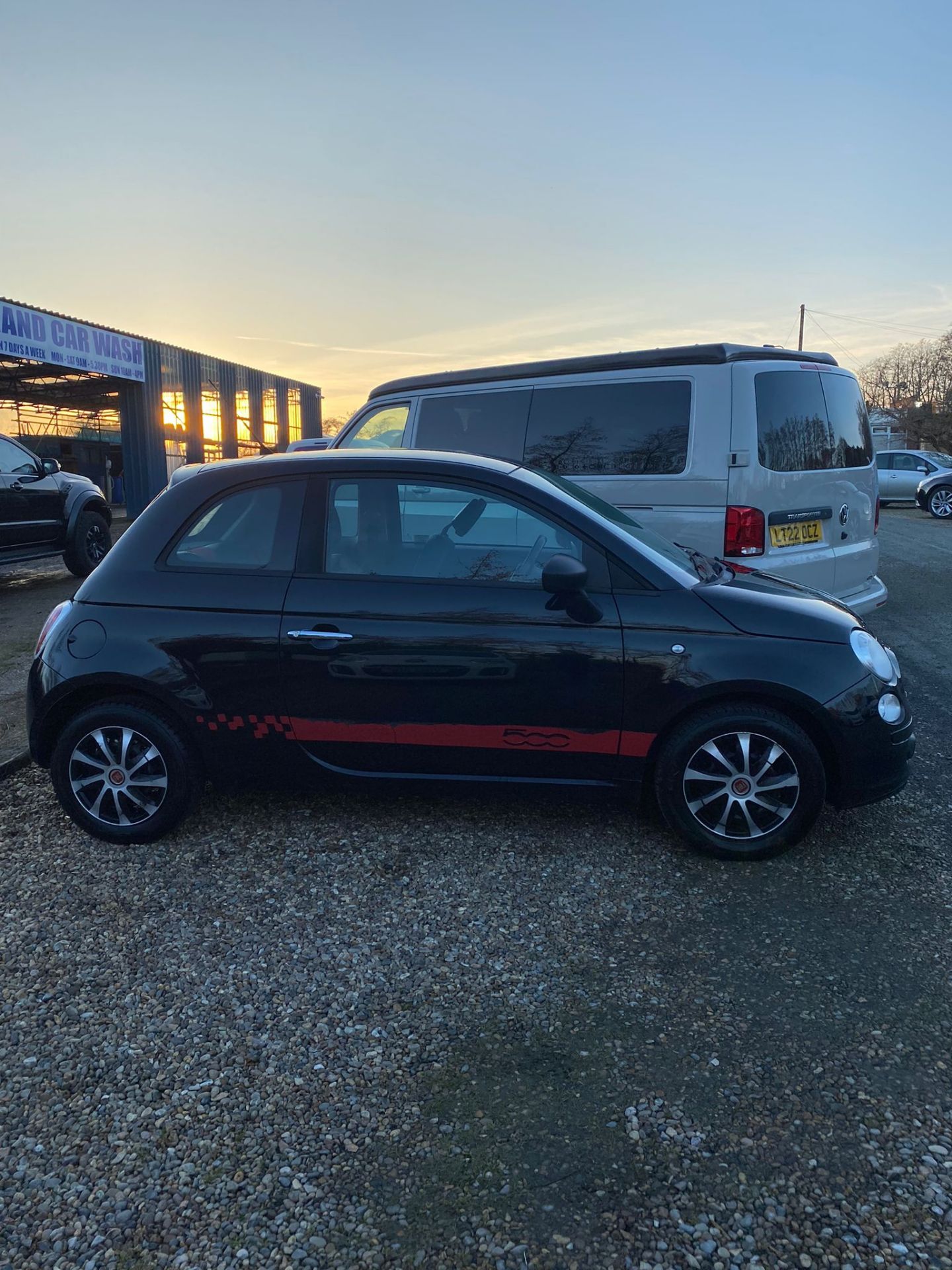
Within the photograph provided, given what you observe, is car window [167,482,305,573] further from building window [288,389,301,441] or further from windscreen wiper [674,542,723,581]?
building window [288,389,301,441]

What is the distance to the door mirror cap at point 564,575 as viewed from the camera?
3.25 meters

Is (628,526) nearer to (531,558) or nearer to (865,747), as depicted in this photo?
(531,558)

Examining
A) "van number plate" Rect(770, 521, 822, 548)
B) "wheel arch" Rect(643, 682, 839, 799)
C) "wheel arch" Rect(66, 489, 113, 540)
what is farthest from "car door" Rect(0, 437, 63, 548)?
"wheel arch" Rect(643, 682, 839, 799)

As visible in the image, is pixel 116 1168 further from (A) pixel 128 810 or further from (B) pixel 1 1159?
(A) pixel 128 810

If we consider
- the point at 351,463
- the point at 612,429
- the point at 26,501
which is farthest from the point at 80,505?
the point at 351,463

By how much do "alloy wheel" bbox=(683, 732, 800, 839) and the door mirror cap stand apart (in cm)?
81

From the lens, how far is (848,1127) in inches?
81.2

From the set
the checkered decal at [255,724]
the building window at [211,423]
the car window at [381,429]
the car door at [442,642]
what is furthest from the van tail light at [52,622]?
the building window at [211,423]

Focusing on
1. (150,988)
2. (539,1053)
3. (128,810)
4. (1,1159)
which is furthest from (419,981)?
(128,810)

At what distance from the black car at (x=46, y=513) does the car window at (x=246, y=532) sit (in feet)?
23.8

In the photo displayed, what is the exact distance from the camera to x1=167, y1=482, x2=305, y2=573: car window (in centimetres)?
355

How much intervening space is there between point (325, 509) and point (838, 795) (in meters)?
2.37

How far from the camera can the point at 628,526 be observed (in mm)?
3768

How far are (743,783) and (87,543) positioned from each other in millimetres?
10002
